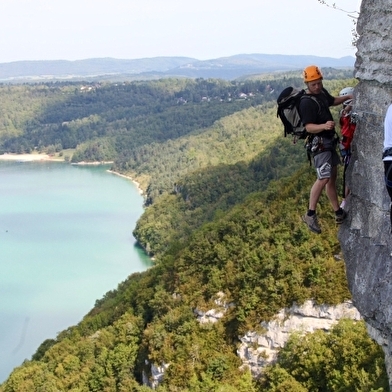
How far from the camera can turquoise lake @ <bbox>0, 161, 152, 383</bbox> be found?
3097 centimetres

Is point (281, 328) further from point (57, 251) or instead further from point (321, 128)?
point (57, 251)

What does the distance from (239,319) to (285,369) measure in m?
2.61

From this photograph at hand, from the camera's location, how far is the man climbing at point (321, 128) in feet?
15.4

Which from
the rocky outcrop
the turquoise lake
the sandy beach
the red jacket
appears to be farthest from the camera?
the sandy beach

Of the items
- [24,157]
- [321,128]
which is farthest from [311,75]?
[24,157]

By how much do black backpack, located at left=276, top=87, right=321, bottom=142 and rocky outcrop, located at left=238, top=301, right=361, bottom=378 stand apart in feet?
38.8

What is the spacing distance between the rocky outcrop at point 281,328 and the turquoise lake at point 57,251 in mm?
13979

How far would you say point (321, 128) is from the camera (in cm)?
466

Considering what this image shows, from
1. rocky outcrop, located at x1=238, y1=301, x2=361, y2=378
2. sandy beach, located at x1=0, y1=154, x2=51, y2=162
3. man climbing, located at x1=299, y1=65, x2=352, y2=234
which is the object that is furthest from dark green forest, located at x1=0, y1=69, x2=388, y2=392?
sandy beach, located at x1=0, y1=154, x2=51, y2=162

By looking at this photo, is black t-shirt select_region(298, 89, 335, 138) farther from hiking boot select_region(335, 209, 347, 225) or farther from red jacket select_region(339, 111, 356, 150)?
hiking boot select_region(335, 209, 347, 225)

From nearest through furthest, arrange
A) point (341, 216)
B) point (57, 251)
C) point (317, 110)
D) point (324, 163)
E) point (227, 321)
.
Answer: point (341, 216) → point (317, 110) → point (324, 163) → point (227, 321) → point (57, 251)

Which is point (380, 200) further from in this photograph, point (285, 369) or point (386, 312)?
point (285, 369)

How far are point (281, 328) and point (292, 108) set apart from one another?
12.5 meters

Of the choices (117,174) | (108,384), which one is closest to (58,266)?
(108,384)
